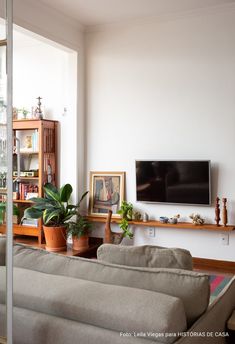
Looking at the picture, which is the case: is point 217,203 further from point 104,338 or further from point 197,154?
point 104,338

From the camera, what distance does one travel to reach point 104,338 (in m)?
1.22

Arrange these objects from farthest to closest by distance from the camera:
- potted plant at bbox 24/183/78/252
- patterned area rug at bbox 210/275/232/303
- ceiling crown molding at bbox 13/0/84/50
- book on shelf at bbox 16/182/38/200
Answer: book on shelf at bbox 16/182/38/200
potted plant at bbox 24/183/78/252
ceiling crown molding at bbox 13/0/84/50
patterned area rug at bbox 210/275/232/303

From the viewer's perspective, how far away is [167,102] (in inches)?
194

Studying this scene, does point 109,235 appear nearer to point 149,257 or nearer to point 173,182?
point 173,182

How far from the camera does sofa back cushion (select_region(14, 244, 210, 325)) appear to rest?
4.33ft

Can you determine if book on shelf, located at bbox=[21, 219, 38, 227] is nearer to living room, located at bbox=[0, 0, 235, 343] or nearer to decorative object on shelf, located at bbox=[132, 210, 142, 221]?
living room, located at bbox=[0, 0, 235, 343]

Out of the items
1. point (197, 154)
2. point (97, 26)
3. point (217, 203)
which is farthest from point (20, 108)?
point (217, 203)

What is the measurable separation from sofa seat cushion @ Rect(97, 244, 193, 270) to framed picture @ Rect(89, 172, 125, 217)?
11.6 ft

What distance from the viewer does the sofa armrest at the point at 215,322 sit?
1.29m

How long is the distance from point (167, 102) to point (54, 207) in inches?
76.9

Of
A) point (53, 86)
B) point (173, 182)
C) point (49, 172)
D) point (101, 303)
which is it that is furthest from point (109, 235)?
point (101, 303)

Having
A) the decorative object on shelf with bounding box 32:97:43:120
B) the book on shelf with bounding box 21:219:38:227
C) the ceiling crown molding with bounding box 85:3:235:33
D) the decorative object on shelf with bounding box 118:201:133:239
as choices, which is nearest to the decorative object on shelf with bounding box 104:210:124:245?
the decorative object on shelf with bounding box 118:201:133:239

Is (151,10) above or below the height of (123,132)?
above

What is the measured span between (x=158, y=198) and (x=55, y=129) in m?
1.77
